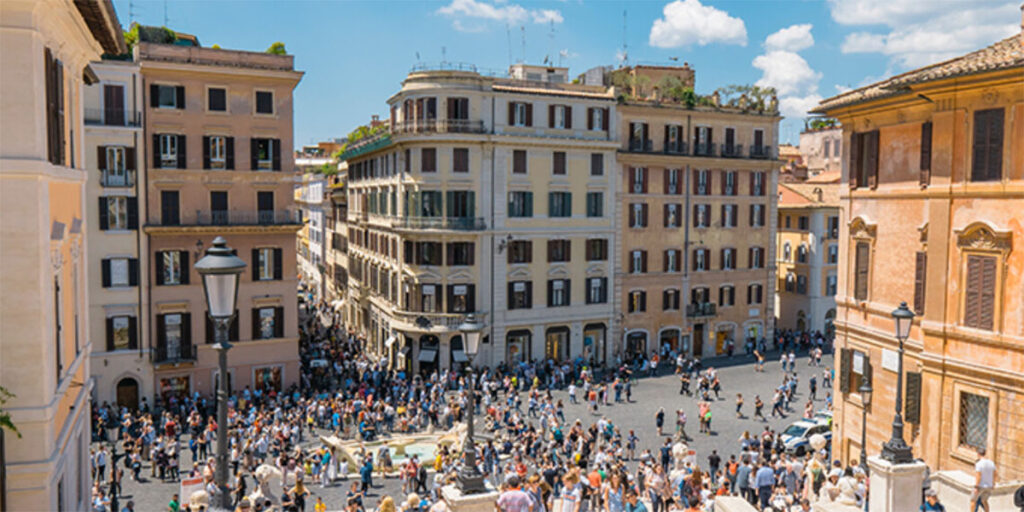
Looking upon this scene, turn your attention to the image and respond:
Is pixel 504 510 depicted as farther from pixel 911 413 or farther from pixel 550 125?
pixel 550 125

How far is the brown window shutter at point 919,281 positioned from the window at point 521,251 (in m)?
23.5

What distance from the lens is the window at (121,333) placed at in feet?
111

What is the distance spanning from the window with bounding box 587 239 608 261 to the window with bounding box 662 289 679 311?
488 cm

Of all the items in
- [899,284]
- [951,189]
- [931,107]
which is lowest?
[899,284]

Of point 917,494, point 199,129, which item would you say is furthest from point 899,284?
point 199,129

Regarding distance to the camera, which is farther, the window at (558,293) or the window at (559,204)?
the window at (558,293)

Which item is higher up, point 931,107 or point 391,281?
point 931,107

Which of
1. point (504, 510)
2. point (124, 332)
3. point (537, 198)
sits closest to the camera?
point (504, 510)

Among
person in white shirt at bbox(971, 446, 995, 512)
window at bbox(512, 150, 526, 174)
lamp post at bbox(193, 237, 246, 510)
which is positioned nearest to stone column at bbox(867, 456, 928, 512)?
person in white shirt at bbox(971, 446, 995, 512)

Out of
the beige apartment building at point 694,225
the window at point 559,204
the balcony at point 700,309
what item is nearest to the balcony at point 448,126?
the window at point 559,204

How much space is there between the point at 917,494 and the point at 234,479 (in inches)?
760

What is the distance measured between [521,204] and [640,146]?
8.36 m

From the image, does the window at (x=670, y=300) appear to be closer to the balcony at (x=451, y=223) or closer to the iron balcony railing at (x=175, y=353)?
the balcony at (x=451, y=223)

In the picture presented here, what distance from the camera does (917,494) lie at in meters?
14.6
